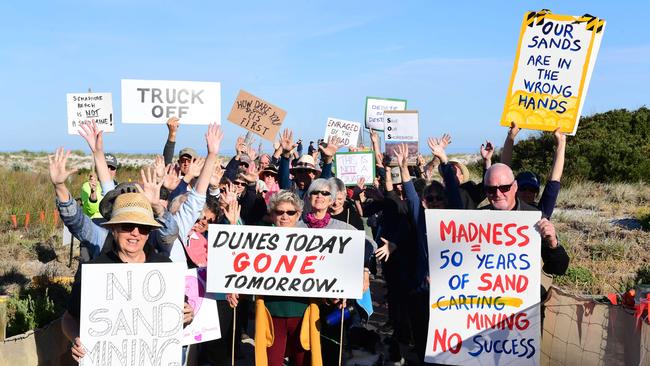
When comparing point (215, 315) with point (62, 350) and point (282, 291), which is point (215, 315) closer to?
point (282, 291)

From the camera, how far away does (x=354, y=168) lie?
36.5 feet

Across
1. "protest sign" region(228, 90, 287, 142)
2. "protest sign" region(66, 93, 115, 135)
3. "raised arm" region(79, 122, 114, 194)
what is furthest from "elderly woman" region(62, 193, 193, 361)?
"protest sign" region(66, 93, 115, 135)

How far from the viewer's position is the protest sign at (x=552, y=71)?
6.42 meters

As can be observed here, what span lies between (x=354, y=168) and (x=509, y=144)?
469cm

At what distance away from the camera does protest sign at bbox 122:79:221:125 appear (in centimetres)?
809

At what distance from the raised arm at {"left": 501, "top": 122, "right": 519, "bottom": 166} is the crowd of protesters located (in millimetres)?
13

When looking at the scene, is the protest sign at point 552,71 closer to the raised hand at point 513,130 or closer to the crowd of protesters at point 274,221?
the raised hand at point 513,130

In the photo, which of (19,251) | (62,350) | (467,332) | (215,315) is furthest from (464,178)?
(19,251)

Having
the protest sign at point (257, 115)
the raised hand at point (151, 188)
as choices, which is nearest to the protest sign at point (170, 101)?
the protest sign at point (257, 115)

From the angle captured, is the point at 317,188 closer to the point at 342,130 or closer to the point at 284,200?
the point at 284,200

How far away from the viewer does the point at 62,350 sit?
549 centimetres

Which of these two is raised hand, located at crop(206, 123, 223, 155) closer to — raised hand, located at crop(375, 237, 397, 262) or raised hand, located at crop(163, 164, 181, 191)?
raised hand, located at crop(163, 164, 181, 191)

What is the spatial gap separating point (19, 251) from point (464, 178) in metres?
8.75

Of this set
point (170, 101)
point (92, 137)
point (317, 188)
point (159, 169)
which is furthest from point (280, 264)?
point (170, 101)
